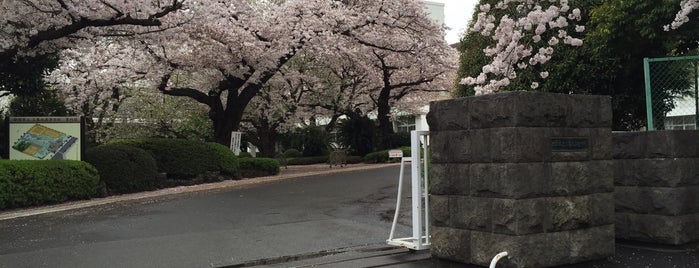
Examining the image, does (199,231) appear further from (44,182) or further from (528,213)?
(44,182)

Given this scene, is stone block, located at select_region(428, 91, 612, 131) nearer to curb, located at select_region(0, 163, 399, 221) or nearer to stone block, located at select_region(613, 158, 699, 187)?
stone block, located at select_region(613, 158, 699, 187)

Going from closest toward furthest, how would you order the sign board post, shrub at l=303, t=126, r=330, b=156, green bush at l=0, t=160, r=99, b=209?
green bush at l=0, t=160, r=99, b=209
the sign board post
shrub at l=303, t=126, r=330, b=156

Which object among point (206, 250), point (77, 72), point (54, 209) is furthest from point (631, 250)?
point (77, 72)

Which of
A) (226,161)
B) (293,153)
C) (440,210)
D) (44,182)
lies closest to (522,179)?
(440,210)

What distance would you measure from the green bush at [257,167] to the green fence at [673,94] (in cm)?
1438

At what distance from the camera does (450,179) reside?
17.9ft

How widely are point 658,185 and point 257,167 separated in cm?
1621

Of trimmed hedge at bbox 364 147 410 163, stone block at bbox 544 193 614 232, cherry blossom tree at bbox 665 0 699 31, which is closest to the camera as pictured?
stone block at bbox 544 193 614 232

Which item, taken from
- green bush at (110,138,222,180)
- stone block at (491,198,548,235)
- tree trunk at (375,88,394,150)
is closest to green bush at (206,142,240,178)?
green bush at (110,138,222,180)

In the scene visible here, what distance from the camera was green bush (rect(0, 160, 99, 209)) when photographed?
38.5ft

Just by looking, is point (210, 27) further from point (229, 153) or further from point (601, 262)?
point (601, 262)

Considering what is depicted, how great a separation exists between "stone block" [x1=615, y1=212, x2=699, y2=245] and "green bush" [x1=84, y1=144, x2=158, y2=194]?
12054mm

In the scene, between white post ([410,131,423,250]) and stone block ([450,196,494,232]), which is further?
→ white post ([410,131,423,250])

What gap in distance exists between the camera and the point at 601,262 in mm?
5660
